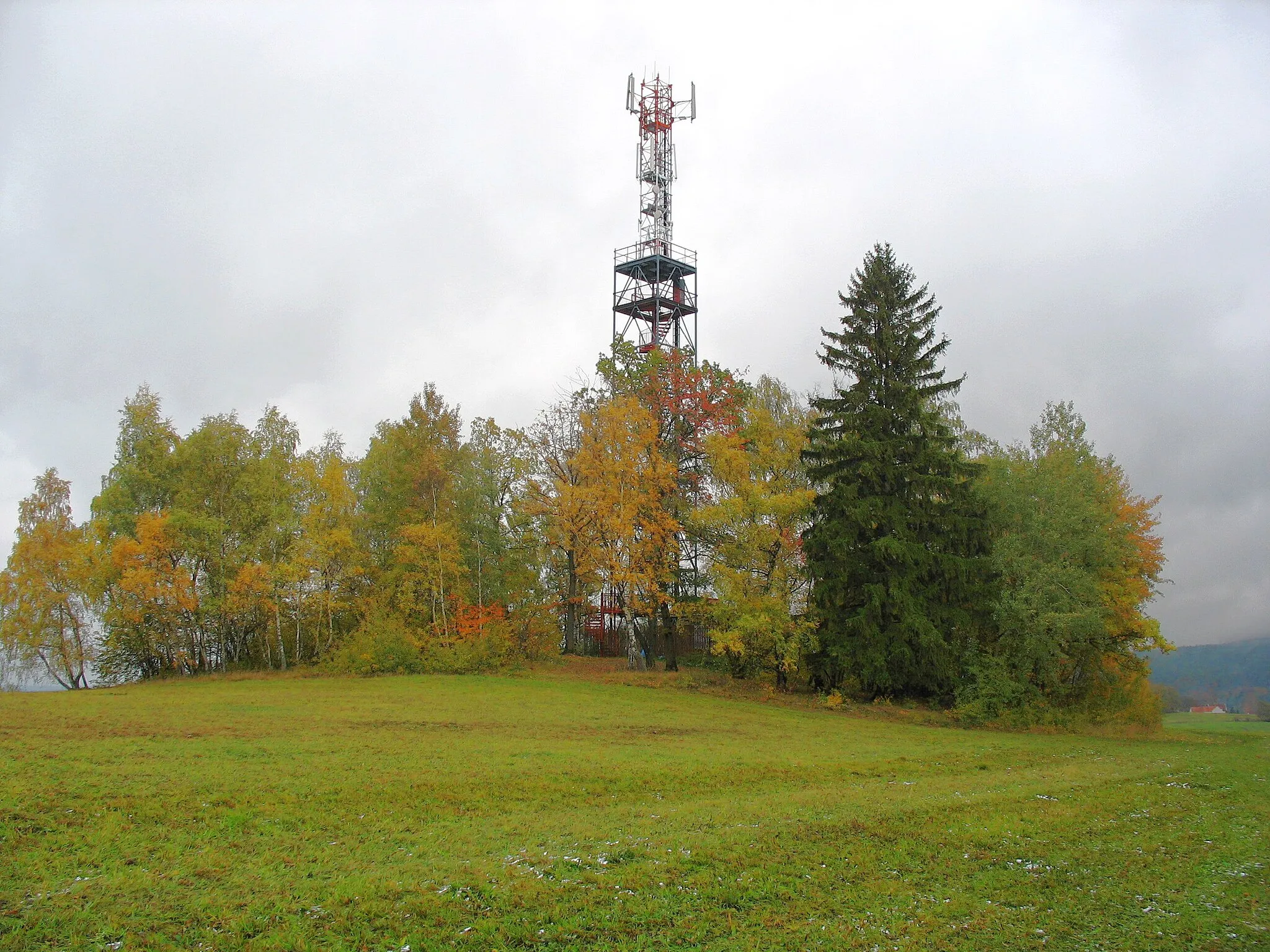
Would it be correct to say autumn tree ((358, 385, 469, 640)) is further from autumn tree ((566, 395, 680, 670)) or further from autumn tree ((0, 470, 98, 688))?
autumn tree ((0, 470, 98, 688))

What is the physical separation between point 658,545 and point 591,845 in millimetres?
27411

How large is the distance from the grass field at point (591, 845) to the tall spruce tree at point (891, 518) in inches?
451

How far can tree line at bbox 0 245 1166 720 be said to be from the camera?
107ft

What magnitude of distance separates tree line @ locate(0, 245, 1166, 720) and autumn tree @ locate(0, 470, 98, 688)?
0.38 ft

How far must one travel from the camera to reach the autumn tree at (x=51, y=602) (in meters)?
40.0

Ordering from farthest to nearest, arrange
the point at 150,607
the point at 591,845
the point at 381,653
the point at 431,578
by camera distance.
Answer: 1. the point at 150,607
2. the point at 431,578
3. the point at 381,653
4. the point at 591,845

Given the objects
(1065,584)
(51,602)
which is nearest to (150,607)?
(51,602)

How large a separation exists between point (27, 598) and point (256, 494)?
11.3 m

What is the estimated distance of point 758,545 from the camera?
35406 mm

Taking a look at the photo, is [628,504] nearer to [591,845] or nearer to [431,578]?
[431,578]

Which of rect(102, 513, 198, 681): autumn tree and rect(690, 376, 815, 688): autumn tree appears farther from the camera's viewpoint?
rect(102, 513, 198, 681): autumn tree

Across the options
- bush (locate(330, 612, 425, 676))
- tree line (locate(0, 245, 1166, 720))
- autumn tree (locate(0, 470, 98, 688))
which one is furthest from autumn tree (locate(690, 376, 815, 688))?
autumn tree (locate(0, 470, 98, 688))

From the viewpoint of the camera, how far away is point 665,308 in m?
52.9

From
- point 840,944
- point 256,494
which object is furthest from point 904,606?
point 256,494
